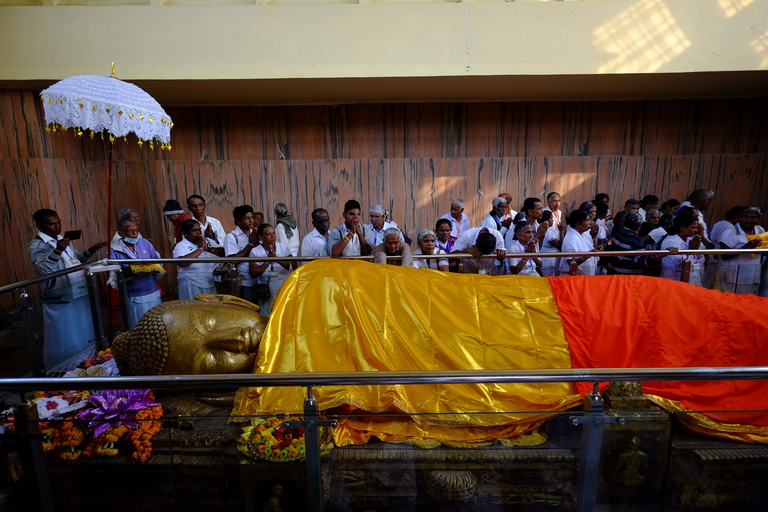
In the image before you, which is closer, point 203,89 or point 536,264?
point 536,264

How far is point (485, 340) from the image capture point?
8.71ft

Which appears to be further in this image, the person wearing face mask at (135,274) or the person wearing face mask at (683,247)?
the person wearing face mask at (683,247)

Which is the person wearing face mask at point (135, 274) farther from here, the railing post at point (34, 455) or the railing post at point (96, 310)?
the railing post at point (34, 455)

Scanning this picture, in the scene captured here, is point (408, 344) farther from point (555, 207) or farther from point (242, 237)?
point (555, 207)

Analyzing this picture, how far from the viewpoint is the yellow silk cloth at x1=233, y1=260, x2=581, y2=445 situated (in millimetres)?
2439

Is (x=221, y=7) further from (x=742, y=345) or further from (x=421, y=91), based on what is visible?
(x=742, y=345)

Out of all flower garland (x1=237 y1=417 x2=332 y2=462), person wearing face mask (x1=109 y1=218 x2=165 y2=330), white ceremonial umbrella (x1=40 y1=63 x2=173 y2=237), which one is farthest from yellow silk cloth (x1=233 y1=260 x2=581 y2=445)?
person wearing face mask (x1=109 y1=218 x2=165 y2=330)

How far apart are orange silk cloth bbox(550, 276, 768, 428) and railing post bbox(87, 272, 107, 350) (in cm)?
383

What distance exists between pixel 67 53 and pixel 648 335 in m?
6.32

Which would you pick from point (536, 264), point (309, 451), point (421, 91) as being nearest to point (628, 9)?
point (421, 91)

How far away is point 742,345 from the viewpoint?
96.0 inches

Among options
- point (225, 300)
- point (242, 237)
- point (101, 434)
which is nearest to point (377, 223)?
point (242, 237)

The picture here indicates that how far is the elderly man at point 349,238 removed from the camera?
14.3 feet

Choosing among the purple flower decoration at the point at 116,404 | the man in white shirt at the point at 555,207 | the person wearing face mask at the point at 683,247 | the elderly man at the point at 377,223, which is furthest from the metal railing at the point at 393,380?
the man in white shirt at the point at 555,207
